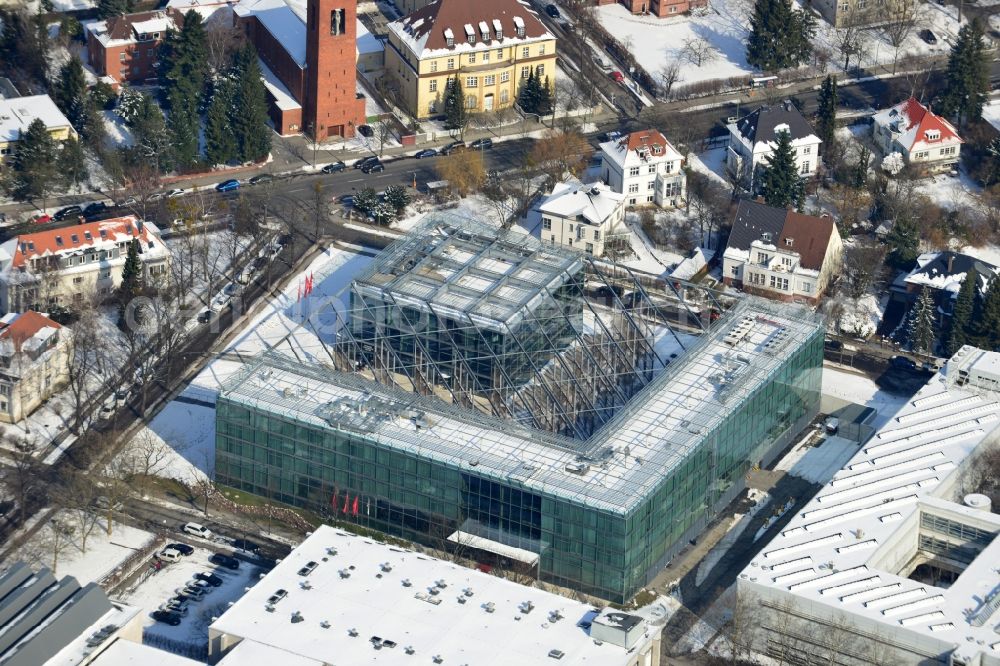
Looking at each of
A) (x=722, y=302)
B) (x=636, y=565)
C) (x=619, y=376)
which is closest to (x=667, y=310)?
(x=722, y=302)

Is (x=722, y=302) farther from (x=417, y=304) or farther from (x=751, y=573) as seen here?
(x=751, y=573)

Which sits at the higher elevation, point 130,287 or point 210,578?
point 130,287

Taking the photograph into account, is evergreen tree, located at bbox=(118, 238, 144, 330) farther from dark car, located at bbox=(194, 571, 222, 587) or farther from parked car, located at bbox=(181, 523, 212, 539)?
dark car, located at bbox=(194, 571, 222, 587)

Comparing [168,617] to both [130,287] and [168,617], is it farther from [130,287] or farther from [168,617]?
[130,287]

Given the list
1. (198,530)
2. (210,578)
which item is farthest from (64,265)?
(210,578)

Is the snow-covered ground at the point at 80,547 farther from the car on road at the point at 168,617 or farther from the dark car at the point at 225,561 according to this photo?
the car on road at the point at 168,617

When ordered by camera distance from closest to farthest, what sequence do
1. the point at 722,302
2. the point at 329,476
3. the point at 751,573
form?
the point at 751,573 < the point at 329,476 < the point at 722,302

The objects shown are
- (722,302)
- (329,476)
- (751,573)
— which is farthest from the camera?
(722,302)
